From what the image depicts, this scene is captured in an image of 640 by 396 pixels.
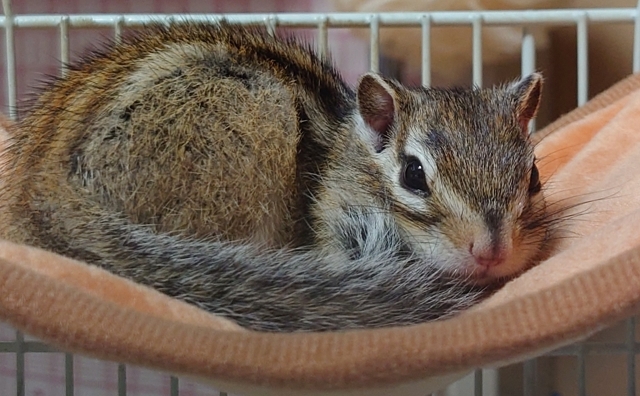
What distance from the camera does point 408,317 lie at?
690mm

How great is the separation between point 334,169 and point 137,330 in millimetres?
461

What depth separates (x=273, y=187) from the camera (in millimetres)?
862

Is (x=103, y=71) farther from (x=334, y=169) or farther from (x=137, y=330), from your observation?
(x=137, y=330)

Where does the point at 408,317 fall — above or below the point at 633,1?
below

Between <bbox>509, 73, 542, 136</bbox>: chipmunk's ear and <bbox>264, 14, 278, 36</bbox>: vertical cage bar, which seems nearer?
<bbox>509, 73, 542, 136</bbox>: chipmunk's ear

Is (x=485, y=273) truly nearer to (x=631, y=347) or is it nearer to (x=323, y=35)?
(x=631, y=347)

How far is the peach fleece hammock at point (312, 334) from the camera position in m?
0.52

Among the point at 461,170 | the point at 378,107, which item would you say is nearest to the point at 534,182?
the point at 461,170

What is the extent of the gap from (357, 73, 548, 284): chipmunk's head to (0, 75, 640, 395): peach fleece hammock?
0.12 metres

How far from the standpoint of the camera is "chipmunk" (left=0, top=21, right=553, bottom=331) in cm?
72

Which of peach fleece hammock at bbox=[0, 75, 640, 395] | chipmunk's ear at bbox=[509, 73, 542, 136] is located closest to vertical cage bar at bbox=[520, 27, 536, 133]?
chipmunk's ear at bbox=[509, 73, 542, 136]

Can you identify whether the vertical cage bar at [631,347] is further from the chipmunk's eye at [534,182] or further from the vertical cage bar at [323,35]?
the vertical cage bar at [323,35]

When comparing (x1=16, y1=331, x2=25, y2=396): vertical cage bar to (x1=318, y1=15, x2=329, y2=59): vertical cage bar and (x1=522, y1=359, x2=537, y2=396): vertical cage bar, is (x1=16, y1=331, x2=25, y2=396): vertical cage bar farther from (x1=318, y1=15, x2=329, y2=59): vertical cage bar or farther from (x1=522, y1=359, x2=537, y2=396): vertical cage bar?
(x1=522, y1=359, x2=537, y2=396): vertical cage bar

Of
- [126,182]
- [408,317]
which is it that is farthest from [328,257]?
[126,182]
